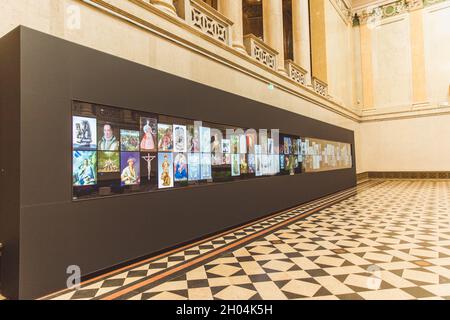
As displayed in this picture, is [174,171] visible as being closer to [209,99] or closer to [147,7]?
[209,99]

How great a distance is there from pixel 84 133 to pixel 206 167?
2503 millimetres

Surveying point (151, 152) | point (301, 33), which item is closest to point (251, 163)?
point (151, 152)

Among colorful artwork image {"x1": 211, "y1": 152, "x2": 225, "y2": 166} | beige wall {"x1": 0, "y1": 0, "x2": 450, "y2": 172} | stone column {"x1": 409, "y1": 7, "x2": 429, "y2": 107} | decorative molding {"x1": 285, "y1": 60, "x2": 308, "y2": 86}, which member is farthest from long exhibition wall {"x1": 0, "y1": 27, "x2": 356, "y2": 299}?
stone column {"x1": 409, "y1": 7, "x2": 429, "y2": 107}

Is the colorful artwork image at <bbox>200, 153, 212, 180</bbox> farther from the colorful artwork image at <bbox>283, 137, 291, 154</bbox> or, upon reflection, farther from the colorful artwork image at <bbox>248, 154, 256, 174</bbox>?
the colorful artwork image at <bbox>283, 137, 291, 154</bbox>

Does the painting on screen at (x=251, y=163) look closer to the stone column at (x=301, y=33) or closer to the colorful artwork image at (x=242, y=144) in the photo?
the colorful artwork image at (x=242, y=144)

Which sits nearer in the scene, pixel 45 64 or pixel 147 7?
pixel 45 64

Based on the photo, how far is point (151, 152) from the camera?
4.52 meters

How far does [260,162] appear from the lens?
7391 millimetres

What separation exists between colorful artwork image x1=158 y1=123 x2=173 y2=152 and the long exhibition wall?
0.25 metres

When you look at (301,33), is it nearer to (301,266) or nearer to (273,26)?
(273,26)

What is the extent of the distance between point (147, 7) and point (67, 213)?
3.94 m

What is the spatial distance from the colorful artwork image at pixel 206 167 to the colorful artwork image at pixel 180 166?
1.49 feet

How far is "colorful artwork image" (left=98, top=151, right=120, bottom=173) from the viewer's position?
3816 mm
